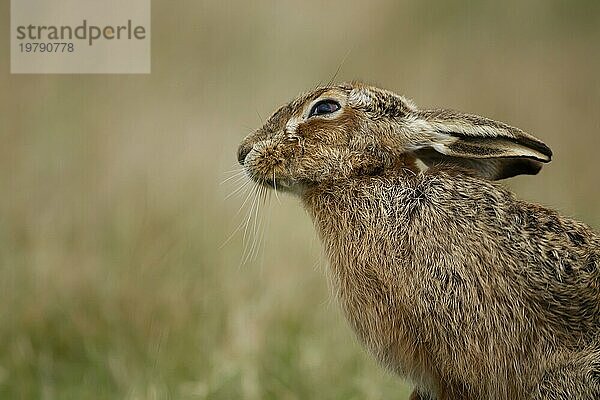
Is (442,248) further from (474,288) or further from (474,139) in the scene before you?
(474,139)

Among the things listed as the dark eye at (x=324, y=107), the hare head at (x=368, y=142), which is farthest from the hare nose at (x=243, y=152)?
the dark eye at (x=324, y=107)

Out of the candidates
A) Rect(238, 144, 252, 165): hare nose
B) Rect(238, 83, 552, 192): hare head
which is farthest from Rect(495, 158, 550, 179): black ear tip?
Rect(238, 144, 252, 165): hare nose

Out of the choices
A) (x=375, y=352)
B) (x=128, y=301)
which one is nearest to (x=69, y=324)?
(x=128, y=301)

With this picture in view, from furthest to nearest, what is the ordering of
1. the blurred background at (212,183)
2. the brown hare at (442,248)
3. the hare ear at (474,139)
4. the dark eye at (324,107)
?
the blurred background at (212,183), the dark eye at (324,107), the hare ear at (474,139), the brown hare at (442,248)

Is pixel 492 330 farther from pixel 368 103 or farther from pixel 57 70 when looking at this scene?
pixel 57 70

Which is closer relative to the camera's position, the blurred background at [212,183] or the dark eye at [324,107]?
the dark eye at [324,107]

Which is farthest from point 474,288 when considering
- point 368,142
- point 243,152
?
point 243,152

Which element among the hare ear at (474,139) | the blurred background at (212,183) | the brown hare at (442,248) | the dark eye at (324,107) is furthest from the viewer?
the blurred background at (212,183)

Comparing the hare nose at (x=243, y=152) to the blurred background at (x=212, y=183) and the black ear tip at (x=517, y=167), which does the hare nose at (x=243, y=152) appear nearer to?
the blurred background at (x=212, y=183)
